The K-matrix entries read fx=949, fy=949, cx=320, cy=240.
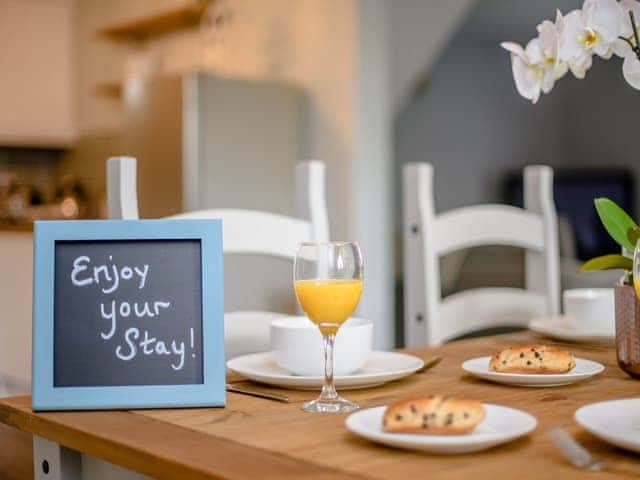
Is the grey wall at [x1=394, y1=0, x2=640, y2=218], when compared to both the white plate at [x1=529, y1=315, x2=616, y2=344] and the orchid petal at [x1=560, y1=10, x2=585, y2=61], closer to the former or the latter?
the white plate at [x1=529, y1=315, x2=616, y2=344]

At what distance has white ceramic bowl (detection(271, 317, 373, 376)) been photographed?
3.90 ft

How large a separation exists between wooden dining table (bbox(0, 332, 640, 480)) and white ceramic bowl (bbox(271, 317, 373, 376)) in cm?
4

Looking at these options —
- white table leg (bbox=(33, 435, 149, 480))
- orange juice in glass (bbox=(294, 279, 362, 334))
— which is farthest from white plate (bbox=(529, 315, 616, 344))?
white table leg (bbox=(33, 435, 149, 480))

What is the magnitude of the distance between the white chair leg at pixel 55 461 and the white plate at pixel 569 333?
0.87 m

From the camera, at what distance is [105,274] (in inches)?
43.8

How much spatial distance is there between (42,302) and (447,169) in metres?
7.45

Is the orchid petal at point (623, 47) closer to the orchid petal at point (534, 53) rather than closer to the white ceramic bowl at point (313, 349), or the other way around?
the orchid petal at point (534, 53)

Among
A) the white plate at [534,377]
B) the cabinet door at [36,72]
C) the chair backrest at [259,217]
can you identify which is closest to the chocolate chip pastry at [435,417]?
the white plate at [534,377]

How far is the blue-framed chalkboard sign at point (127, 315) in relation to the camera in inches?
42.0

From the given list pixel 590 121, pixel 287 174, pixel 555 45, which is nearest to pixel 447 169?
pixel 590 121

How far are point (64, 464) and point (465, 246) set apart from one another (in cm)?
113

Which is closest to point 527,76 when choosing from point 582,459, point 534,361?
point 534,361

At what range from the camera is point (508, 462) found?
815 mm

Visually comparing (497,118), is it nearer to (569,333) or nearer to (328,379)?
(569,333)
